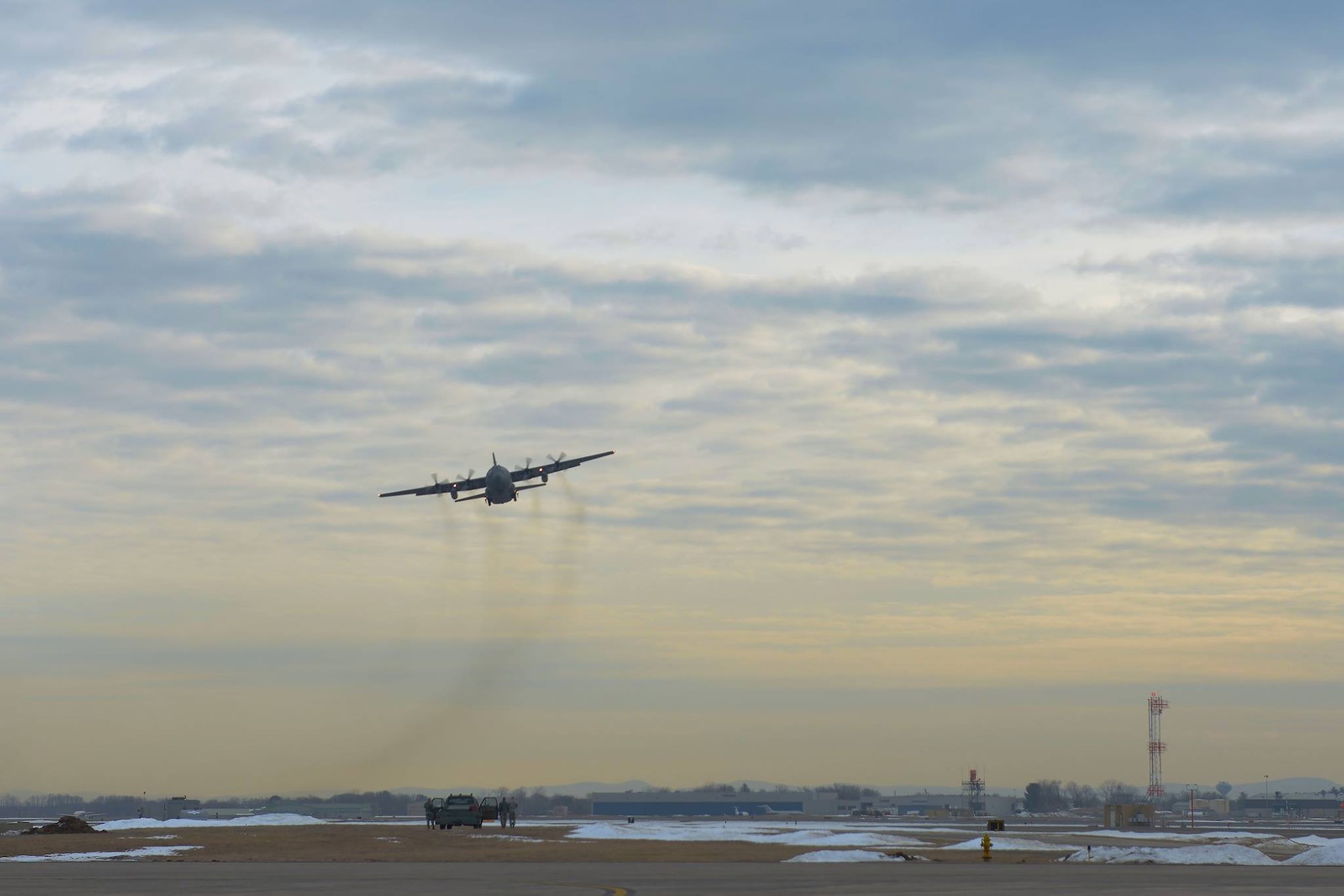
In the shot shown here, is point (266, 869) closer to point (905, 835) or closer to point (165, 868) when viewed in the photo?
point (165, 868)

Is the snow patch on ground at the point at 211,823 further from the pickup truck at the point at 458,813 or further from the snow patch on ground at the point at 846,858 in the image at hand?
the snow patch on ground at the point at 846,858

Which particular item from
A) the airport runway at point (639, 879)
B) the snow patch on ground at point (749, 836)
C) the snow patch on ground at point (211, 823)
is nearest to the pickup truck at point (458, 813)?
the snow patch on ground at point (749, 836)

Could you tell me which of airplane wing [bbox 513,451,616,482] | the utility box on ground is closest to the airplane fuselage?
airplane wing [bbox 513,451,616,482]

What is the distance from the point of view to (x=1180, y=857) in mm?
69938

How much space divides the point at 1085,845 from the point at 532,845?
119ft

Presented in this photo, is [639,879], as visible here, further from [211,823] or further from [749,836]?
[211,823]

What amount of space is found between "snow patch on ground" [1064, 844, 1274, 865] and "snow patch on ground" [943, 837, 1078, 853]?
8654 mm

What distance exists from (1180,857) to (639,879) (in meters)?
31.9

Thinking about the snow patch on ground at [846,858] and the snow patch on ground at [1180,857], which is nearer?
the snow patch on ground at [1180,857]

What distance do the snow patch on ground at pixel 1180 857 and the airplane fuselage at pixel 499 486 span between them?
157ft

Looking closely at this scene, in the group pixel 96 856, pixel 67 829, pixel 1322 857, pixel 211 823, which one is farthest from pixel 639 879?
pixel 211 823

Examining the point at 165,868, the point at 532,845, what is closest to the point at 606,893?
the point at 165,868

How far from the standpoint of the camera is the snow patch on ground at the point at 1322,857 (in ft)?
220

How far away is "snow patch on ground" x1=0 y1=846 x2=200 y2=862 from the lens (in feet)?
224
